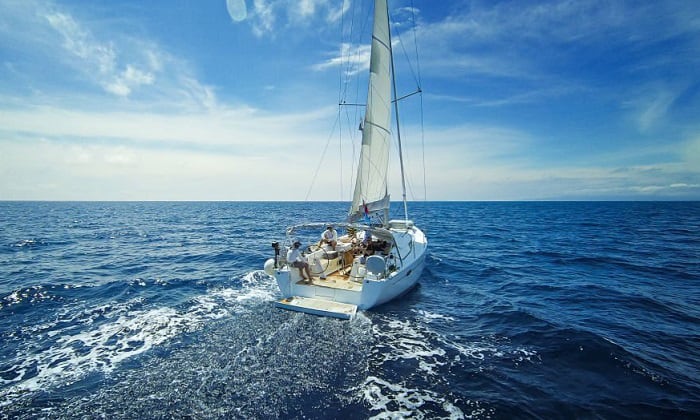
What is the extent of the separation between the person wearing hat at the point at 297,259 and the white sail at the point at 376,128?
4162 mm

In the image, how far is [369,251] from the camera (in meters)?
10.8

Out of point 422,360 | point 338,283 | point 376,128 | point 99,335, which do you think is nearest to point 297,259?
point 338,283

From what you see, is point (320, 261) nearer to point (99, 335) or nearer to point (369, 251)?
point (369, 251)

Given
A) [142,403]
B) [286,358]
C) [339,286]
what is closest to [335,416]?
[286,358]

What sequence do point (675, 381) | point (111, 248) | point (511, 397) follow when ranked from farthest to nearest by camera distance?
point (111, 248) < point (675, 381) < point (511, 397)

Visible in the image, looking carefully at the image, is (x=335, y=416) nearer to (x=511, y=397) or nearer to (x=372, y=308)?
(x=511, y=397)

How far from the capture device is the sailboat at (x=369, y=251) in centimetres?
863

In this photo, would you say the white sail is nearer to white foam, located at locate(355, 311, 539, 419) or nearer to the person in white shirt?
the person in white shirt

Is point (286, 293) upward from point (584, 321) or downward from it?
upward

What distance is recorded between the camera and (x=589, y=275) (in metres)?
13.7

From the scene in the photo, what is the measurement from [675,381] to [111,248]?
2669cm

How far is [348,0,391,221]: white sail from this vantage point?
1306 cm

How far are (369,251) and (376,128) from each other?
5.98 meters

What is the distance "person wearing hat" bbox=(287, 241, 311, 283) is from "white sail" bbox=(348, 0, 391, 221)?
4.16 meters
